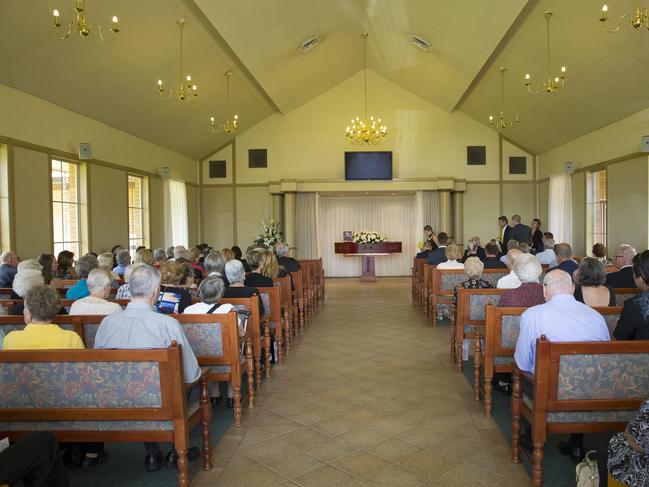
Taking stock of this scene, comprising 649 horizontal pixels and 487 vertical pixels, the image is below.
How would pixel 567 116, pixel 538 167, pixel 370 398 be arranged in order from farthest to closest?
pixel 538 167, pixel 567 116, pixel 370 398

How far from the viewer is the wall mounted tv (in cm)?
1412

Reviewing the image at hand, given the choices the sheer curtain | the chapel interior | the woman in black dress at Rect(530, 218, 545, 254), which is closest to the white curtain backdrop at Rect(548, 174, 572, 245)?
the chapel interior

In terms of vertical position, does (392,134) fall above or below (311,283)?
above

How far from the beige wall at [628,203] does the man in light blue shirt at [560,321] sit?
652cm

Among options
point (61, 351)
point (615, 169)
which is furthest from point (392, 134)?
point (61, 351)

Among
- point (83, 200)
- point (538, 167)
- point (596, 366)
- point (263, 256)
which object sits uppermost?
point (538, 167)

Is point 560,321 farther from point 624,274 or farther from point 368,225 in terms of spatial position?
point 368,225

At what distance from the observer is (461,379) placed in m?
5.05

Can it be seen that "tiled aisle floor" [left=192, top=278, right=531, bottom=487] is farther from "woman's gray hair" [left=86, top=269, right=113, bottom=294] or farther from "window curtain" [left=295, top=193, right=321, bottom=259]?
"window curtain" [left=295, top=193, right=321, bottom=259]

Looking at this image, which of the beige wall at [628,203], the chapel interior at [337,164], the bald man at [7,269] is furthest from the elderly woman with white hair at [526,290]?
the beige wall at [628,203]

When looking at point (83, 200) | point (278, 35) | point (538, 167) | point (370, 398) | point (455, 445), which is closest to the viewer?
point (455, 445)

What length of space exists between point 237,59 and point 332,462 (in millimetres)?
8474

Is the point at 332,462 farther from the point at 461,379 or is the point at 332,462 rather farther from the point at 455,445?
the point at 461,379

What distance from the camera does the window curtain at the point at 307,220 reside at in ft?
47.5
